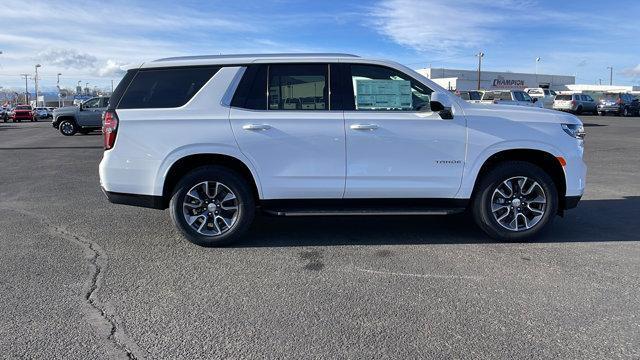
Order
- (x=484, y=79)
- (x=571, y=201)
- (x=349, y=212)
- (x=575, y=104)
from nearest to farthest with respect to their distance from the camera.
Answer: (x=349, y=212) → (x=571, y=201) → (x=575, y=104) → (x=484, y=79)

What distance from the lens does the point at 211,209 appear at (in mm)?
5449

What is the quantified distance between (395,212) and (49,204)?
5304mm

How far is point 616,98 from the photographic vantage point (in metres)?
40.7

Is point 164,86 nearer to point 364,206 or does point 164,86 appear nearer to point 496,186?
point 364,206

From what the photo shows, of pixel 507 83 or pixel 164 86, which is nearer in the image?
pixel 164 86

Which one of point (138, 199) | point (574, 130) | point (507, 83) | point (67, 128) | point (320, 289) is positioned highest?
point (507, 83)

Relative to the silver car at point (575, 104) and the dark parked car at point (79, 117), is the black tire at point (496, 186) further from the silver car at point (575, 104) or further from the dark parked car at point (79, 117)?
the silver car at point (575, 104)

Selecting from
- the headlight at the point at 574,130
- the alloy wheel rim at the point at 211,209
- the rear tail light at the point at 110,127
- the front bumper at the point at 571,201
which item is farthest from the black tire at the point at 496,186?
the rear tail light at the point at 110,127

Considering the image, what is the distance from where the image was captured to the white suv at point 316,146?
5.28m

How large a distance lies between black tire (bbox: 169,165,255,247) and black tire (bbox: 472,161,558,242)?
7.92 ft

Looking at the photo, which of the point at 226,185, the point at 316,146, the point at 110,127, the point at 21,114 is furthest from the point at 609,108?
the point at 21,114

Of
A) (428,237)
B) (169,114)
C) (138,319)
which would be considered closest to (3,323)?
(138,319)

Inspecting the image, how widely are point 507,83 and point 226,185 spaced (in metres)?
82.4

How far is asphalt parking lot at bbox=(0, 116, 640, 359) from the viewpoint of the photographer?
133 inches
